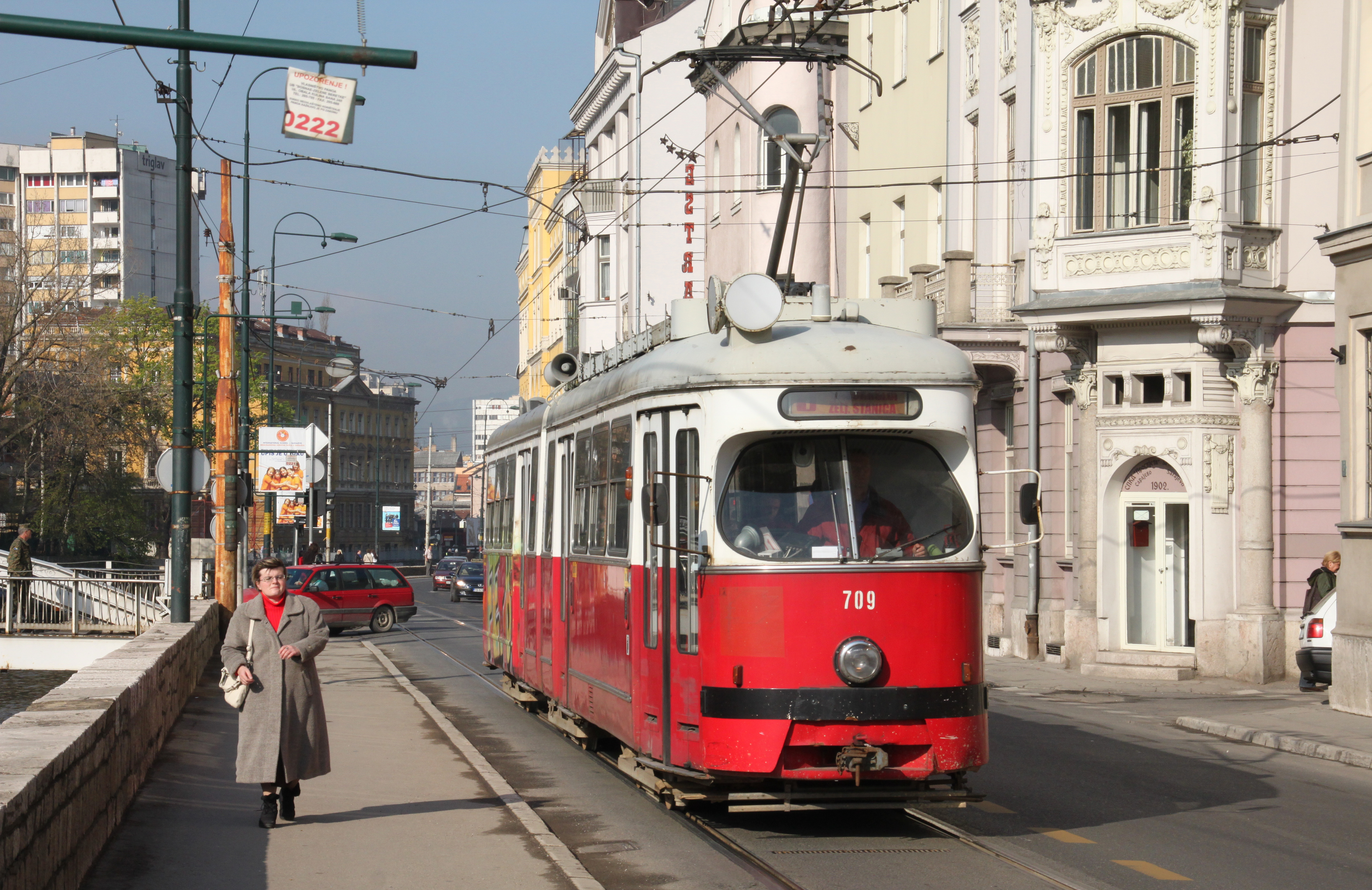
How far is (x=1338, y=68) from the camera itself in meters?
23.8

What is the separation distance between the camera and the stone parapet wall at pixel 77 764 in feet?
20.5

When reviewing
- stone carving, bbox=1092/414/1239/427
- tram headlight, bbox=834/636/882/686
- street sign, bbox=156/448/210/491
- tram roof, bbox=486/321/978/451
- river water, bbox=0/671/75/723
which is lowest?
river water, bbox=0/671/75/723

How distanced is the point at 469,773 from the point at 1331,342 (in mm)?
15645

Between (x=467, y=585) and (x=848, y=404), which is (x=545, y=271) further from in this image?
(x=848, y=404)

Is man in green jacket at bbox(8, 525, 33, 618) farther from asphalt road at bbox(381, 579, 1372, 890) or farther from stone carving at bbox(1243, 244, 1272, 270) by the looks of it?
stone carving at bbox(1243, 244, 1272, 270)

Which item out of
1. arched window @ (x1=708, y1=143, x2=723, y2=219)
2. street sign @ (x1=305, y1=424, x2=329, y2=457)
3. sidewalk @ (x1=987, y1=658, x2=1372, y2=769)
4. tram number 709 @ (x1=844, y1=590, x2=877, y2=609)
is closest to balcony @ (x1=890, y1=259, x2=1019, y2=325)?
sidewalk @ (x1=987, y1=658, x2=1372, y2=769)

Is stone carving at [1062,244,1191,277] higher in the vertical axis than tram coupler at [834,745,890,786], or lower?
higher

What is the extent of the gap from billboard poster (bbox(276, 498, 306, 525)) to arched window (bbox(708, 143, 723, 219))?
1409cm

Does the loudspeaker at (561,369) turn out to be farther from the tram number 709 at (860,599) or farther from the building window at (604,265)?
the building window at (604,265)

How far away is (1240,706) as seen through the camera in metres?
19.6

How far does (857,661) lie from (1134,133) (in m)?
17.1

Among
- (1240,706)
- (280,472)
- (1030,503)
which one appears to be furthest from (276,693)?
(280,472)

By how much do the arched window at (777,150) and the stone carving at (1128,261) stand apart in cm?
1468

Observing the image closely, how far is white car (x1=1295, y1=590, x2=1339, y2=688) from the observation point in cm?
2008
